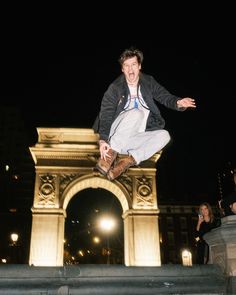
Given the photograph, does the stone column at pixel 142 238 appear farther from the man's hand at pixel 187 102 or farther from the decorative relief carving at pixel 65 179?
the man's hand at pixel 187 102

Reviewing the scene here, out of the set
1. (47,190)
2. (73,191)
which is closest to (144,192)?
(73,191)

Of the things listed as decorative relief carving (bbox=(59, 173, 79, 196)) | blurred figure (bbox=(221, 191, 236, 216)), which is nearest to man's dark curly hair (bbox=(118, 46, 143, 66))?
blurred figure (bbox=(221, 191, 236, 216))

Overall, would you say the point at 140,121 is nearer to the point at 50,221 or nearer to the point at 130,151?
the point at 130,151

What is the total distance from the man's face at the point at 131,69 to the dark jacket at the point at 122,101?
0.23ft

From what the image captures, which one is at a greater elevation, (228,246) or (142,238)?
(142,238)

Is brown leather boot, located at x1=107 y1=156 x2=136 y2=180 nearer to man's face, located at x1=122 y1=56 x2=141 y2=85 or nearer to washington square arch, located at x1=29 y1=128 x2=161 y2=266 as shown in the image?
man's face, located at x1=122 y1=56 x2=141 y2=85

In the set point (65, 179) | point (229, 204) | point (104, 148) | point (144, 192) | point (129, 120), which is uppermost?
point (65, 179)

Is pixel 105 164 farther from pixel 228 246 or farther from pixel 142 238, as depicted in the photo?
pixel 142 238

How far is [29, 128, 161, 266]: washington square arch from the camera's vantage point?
25062 millimetres

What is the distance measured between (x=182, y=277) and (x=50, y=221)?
62.2ft

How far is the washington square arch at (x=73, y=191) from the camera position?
82.2ft

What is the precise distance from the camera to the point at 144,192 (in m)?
26.8

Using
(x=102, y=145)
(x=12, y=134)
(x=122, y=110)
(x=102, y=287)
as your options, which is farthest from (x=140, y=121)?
(x=12, y=134)

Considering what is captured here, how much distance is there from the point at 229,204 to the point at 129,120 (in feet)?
14.3
